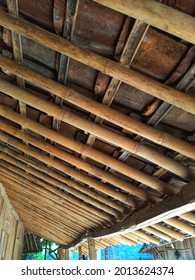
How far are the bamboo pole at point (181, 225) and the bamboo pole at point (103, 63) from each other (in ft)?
9.59

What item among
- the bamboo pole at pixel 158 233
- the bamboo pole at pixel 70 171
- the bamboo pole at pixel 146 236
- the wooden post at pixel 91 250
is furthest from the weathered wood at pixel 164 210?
the wooden post at pixel 91 250

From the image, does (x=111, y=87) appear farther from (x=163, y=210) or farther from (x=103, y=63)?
(x=163, y=210)

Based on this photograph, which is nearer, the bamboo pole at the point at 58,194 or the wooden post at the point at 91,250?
the bamboo pole at the point at 58,194

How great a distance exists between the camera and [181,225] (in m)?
4.09

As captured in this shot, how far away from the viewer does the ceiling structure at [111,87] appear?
1570 mm

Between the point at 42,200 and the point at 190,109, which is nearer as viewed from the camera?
the point at 190,109

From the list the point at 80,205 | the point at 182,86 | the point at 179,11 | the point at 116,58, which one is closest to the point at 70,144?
the point at 116,58

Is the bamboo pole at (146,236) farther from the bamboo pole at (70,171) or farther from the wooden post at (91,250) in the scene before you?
the bamboo pole at (70,171)

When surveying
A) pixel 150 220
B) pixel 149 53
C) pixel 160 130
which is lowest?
pixel 150 220

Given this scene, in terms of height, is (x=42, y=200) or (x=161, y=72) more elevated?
(x=42, y=200)

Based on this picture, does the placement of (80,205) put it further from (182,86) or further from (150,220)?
(182,86)

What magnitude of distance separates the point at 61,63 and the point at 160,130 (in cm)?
116

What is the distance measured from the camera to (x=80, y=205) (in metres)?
4.97

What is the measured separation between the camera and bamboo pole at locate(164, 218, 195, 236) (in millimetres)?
4047
